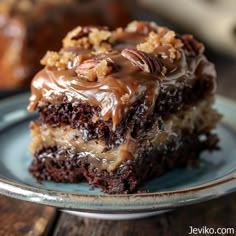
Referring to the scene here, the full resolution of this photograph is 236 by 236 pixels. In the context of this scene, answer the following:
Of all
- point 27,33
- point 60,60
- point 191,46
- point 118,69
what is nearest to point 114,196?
point 118,69

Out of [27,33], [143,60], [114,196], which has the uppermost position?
[143,60]

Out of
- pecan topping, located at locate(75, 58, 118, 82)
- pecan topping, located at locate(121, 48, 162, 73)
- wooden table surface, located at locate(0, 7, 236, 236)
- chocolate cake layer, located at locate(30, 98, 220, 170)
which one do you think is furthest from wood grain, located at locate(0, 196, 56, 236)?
pecan topping, located at locate(121, 48, 162, 73)

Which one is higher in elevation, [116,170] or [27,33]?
[116,170]

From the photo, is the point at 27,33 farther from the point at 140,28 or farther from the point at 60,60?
the point at 60,60

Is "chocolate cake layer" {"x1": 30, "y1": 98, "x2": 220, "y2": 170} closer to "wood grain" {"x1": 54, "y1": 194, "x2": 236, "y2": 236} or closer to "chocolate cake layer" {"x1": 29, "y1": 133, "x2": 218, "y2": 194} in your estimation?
"chocolate cake layer" {"x1": 29, "y1": 133, "x2": 218, "y2": 194}

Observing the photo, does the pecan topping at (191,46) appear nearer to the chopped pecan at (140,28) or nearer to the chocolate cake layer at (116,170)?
the chopped pecan at (140,28)

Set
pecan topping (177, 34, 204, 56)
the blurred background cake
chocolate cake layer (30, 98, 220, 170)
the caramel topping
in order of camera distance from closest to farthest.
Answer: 1. the caramel topping
2. chocolate cake layer (30, 98, 220, 170)
3. pecan topping (177, 34, 204, 56)
4. the blurred background cake

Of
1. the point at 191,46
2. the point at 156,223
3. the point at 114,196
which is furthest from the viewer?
the point at 191,46
